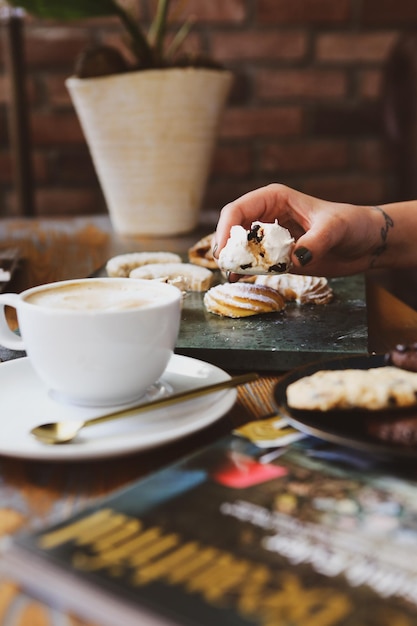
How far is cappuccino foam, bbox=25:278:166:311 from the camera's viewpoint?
57cm

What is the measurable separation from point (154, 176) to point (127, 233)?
153mm

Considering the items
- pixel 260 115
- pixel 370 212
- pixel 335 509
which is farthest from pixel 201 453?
pixel 260 115

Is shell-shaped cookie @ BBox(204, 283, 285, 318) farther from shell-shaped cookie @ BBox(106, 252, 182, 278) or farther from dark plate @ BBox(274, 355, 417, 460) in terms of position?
dark plate @ BBox(274, 355, 417, 460)

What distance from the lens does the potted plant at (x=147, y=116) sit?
4.85ft

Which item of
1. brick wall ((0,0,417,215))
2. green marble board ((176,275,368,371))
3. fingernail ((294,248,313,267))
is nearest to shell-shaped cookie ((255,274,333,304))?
green marble board ((176,275,368,371))

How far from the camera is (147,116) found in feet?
4.93

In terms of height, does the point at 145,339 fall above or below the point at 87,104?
below

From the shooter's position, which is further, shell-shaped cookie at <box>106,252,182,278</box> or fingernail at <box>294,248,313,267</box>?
shell-shaped cookie at <box>106,252,182,278</box>

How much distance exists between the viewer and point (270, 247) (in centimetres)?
80

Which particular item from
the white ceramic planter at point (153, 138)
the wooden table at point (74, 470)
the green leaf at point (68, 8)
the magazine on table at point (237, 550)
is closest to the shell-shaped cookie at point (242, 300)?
the wooden table at point (74, 470)

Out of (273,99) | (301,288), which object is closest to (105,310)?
(301,288)

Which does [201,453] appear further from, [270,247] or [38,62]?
[38,62]

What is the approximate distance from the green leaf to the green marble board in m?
0.79

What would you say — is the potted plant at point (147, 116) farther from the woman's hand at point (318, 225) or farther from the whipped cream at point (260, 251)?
the whipped cream at point (260, 251)
